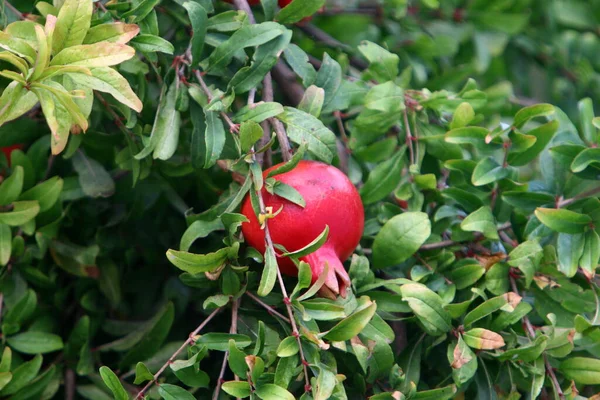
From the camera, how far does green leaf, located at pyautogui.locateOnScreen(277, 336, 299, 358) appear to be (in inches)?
26.4

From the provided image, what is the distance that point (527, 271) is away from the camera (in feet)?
2.62

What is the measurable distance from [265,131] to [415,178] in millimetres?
188

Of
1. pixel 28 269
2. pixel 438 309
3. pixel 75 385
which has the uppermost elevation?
pixel 438 309

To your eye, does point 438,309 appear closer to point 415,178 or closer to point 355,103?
point 415,178

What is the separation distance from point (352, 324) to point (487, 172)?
27cm

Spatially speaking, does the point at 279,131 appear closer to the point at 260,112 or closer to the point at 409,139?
the point at 260,112

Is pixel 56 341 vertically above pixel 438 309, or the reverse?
pixel 438 309

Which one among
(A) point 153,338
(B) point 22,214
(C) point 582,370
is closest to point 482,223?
(C) point 582,370

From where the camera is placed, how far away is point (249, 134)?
0.71 m

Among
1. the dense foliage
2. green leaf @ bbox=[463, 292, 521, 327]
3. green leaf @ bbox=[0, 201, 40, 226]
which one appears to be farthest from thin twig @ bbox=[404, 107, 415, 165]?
green leaf @ bbox=[0, 201, 40, 226]

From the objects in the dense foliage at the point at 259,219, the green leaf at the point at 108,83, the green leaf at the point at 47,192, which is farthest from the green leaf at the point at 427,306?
the green leaf at the point at 47,192

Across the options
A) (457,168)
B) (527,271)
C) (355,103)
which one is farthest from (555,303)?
(355,103)

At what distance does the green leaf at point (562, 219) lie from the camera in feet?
2.63

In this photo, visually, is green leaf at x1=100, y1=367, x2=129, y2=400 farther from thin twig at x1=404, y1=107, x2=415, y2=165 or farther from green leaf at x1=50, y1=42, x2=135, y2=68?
thin twig at x1=404, y1=107, x2=415, y2=165
